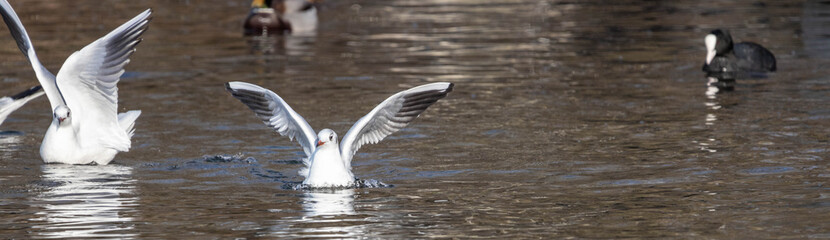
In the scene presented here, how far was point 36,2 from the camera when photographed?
3362 centimetres

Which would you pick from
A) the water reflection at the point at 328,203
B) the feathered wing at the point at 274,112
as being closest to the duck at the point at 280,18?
the feathered wing at the point at 274,112

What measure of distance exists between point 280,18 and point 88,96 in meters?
15.2

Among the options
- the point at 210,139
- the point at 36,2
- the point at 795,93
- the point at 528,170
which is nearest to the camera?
the point at 528,170

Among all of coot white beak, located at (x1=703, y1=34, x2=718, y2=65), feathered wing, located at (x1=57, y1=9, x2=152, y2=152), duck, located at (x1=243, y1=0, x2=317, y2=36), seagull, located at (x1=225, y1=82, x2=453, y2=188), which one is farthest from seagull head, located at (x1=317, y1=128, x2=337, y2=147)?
duck, located at (x1=243, y1=0, x2=317, y2=36)

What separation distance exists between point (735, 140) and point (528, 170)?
2.53m

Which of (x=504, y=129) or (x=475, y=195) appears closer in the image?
(x=475, y=195)

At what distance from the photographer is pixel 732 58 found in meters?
19.7

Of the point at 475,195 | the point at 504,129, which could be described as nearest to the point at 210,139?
the point at 504,129

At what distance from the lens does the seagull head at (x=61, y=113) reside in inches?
492

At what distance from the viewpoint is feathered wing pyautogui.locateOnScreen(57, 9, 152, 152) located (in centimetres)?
1206

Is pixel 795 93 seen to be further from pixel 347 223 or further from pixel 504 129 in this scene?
pixel 347 223

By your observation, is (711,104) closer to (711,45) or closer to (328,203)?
(711,45)

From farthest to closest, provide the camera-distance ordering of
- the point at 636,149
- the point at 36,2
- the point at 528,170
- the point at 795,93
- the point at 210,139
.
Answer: the point at 36,2 → the point at 795,93 → the point at 210,139 → the point at 636,149 → the point at 528,170

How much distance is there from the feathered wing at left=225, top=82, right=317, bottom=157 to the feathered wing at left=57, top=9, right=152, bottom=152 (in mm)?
1072
